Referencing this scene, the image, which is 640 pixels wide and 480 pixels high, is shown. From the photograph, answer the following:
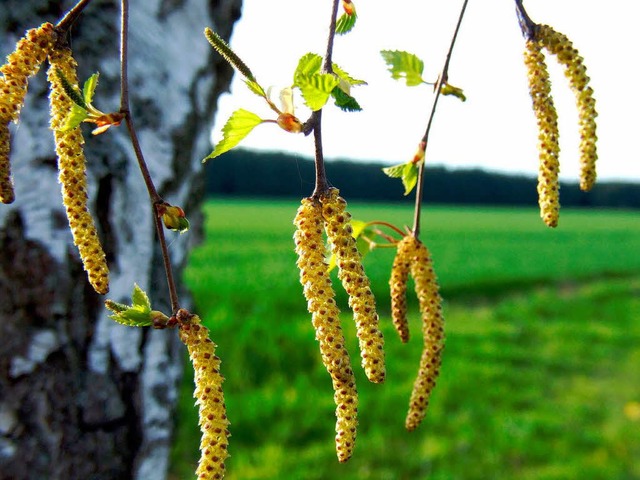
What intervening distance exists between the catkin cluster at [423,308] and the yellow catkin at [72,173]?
0.37 m

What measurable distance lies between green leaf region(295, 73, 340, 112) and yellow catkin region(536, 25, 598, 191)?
28 cm

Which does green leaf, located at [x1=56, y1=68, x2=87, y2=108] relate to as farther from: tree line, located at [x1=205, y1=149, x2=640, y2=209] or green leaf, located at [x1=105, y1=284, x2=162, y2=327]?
tree line, located at [x1=205, y1=149, x2=640, y2=209]

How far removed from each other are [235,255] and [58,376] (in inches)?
513

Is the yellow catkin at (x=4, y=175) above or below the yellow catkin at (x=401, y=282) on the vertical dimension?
above

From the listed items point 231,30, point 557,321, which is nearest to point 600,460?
point 231,30

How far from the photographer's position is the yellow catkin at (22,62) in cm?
65

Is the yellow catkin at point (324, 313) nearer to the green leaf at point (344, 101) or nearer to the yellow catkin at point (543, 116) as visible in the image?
the green leaf at point (344, 101)

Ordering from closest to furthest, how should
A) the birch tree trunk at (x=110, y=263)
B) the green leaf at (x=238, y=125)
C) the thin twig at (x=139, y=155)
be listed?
the thin twig at (x=139, y=155)
the green leaf at (x=238, y=125)
the birch tree trunk at (x=110, y=263)

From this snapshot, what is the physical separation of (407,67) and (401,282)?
0.96 ft

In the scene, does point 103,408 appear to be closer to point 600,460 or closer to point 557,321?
point 600,460

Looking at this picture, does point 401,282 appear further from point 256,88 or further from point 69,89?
point 69,89

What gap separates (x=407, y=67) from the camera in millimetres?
982

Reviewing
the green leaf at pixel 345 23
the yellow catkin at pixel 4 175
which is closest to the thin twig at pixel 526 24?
the green leaf at pixel 345 23

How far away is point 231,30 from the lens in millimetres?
1927
